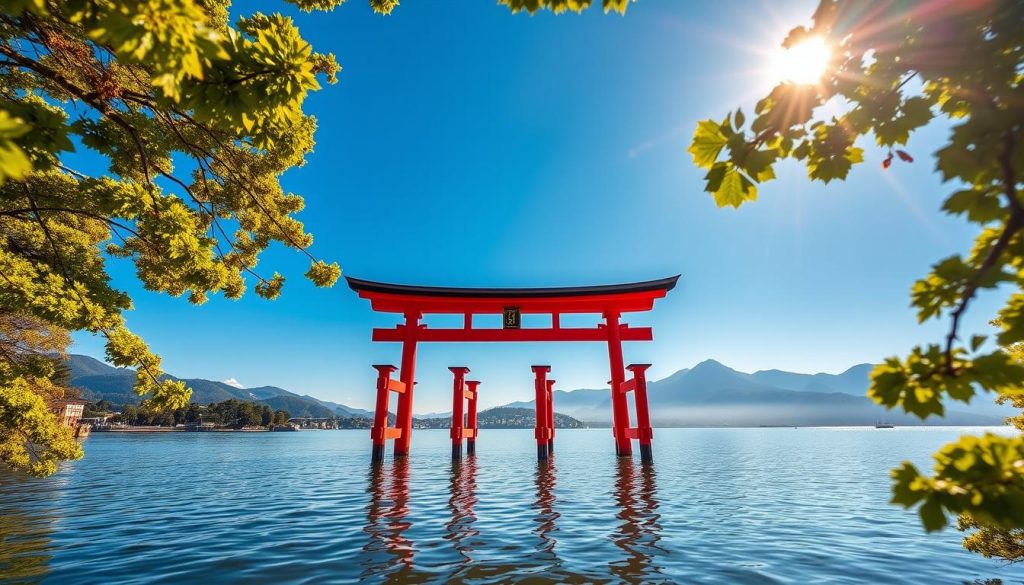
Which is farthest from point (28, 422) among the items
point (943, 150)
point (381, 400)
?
point (943, 150)

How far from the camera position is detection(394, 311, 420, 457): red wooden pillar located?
515 inches

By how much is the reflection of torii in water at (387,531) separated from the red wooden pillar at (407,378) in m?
3.20

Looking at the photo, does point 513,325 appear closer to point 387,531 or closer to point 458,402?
point 458,402

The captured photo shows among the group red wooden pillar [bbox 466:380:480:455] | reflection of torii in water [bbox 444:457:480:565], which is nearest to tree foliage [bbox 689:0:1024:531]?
reflection of torii in water [bbox 444:457:480:565]

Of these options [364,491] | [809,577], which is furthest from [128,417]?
[809,577]

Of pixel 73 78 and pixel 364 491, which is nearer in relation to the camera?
pixel 73 78

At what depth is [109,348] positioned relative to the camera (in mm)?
3914

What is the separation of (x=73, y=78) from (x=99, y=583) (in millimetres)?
5495

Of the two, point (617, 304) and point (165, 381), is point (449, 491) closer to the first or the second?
point (165, 381)

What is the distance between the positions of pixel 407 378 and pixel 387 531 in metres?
7.64

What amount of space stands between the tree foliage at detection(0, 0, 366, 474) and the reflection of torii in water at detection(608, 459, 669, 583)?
447 cm

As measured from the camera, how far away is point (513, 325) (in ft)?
43.7

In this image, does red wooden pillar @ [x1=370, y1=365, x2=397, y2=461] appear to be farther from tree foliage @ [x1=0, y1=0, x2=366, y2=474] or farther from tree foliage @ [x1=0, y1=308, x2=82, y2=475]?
tree foliage @ [x1=0, y1=308, x2=82, y2=475]

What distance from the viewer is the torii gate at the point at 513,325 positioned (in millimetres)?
12938
